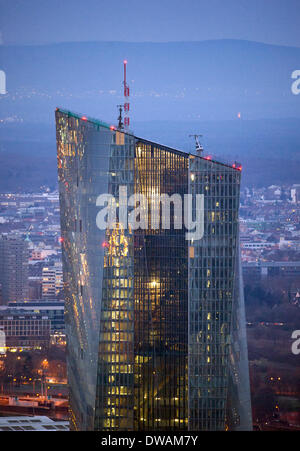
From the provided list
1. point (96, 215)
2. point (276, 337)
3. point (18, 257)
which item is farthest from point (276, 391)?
point (96, 215)

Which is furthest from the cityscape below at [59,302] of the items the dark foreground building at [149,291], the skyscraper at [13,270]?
the dark foreground building at [149,291]

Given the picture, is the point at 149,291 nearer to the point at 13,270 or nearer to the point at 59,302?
the point at 59,302

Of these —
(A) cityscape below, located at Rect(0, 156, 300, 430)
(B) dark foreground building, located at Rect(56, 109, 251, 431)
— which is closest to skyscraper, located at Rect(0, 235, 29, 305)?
(A) cityscape below, located at Rect(0, 156, 300, 430)

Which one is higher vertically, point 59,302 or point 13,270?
point 13,270

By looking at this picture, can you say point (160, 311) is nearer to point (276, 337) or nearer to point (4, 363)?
point (276, 337)

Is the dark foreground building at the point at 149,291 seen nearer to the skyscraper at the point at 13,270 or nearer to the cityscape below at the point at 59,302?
the cityscape below at the point at 59,302

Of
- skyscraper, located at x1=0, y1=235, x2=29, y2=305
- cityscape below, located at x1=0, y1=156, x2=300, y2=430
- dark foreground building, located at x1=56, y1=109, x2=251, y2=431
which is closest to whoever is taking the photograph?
dark foreground building, located at x1=56, y1=109, x2=251, y2=431

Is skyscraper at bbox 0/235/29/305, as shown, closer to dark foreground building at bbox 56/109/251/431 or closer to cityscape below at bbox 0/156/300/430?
cityscape below at bbox 0/156/300/430

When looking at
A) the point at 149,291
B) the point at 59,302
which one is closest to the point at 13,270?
the point at 59,302
